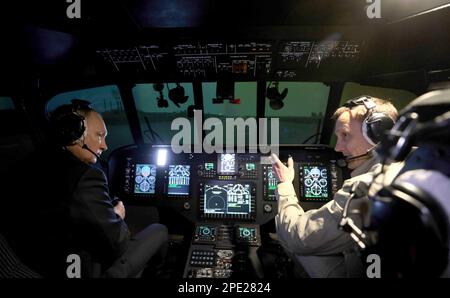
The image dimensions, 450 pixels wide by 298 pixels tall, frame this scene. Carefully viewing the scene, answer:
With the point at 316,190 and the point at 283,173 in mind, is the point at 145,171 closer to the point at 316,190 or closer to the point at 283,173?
the point at 283,173

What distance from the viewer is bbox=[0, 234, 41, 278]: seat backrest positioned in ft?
3.43

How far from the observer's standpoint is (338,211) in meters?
1.13

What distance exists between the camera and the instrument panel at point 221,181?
2.25m

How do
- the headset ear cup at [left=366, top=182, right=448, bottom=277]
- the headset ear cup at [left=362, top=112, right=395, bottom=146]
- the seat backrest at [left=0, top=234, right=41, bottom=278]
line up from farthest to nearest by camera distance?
the headset ear cup at [left=362, top=112, right=395, bottom=146]
the seat backrest at [left=0, top=234, right=41, bottom=278]
the headset ear cup at [left=366, top=182, right=448, bottom=277]

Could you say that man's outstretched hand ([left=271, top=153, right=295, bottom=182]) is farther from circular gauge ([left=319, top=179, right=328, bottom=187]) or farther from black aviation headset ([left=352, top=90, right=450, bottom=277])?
black aviation headset ([left=352, top=90, right=450, bottom=277])

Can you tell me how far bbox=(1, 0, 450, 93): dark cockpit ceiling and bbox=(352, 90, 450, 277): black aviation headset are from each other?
108cm

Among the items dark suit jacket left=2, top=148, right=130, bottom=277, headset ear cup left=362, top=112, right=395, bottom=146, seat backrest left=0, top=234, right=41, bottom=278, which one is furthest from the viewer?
headset ear cup left=362, top=112, right=395, bottom=146

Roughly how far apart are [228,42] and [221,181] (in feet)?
3.67

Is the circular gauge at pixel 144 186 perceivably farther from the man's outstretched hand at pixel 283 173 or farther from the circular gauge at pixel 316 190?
the circular gauge at pixel 316 190

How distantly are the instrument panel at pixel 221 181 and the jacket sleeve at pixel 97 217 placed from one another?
3.01ft

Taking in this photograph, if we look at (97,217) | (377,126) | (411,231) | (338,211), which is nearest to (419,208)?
(411,231)

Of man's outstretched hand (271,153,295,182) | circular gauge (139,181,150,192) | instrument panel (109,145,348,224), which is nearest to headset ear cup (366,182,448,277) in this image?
man's outstretched hand (271,153,295,182)

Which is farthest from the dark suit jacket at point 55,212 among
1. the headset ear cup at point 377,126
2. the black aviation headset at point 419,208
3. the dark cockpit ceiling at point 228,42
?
the headset ear cup at point 377,126

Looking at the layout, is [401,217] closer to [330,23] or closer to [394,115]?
[394,115]
